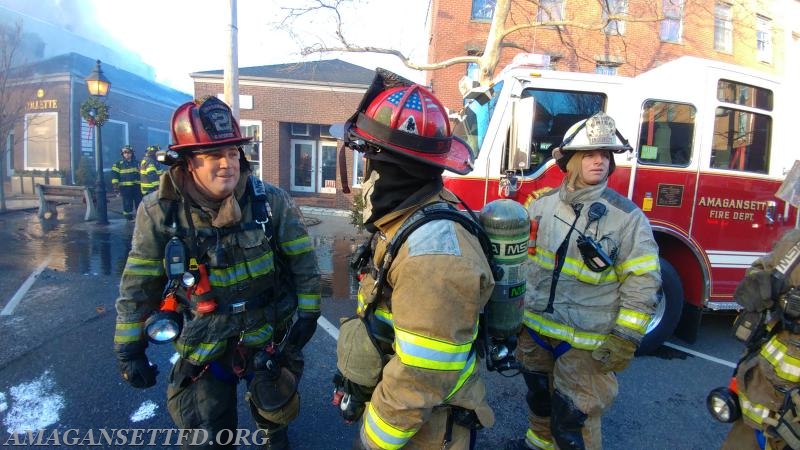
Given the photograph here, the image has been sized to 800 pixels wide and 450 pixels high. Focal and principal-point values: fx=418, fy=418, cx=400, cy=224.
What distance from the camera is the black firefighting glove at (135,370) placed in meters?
2.15

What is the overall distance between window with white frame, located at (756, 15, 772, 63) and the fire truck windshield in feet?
62.5

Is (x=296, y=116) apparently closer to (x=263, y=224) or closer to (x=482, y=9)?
(x=482, y=9)

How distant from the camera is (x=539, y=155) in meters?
3.98

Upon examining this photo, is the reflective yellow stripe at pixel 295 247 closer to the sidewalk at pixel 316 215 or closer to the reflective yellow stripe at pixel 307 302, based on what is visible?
the reflective yellow stripe at pixel 307 302

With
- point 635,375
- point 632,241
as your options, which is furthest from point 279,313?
point 635,375

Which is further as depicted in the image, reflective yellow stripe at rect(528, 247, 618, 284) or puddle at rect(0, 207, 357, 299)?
puddle at rect(0, 207, 357, 299)

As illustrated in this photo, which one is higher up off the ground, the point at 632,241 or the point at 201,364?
the point at 632,241

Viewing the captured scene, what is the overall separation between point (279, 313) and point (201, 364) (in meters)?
0.46

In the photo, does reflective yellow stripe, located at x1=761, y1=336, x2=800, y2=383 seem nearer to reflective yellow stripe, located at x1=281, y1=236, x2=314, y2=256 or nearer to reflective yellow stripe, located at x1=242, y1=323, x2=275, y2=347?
reflective yellow stripe, located at x1=281, y1=236, x2=314, y2=256

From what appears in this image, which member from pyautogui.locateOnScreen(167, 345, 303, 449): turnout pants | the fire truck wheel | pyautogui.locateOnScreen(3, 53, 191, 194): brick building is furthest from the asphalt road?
pyautogui.locateOnScreen(3, 53, 191, 194): brick building

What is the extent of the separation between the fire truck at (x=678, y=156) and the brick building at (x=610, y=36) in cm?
1188

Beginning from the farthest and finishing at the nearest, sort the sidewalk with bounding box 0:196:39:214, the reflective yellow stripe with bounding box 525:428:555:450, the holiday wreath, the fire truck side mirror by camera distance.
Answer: the sidewalk with bounding box 0:196:39:214
the holiday wreath
the fire truck side mirror
the reflective yellow stripe with bounding box 525:428:555:450

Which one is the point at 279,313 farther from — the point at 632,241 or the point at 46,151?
the point at 46,151

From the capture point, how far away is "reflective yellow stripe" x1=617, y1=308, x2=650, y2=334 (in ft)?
6.94
